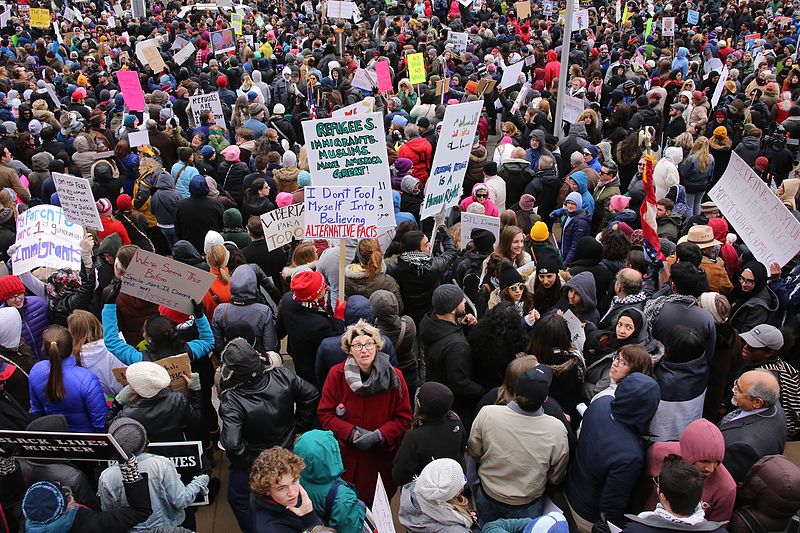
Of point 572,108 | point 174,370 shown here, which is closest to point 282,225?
point 174,370

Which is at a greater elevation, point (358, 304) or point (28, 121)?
point (358, 304)

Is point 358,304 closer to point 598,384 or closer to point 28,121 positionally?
point 598,384

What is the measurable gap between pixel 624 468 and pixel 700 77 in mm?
15481

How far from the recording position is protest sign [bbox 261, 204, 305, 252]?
662 cm

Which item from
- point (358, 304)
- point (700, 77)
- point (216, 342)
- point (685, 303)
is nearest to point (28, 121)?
point (216, 342)

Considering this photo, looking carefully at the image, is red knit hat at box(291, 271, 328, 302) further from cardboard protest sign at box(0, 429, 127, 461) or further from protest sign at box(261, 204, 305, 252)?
cardboard protest sign at box(0, 429, 127, 461)

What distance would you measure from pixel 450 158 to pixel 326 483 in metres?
4.37

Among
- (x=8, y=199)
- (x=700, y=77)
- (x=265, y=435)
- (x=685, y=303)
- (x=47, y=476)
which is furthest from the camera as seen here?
(x=700, y=77)

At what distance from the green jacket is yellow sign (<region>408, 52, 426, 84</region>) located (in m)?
11.4

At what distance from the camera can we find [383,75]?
13.9m

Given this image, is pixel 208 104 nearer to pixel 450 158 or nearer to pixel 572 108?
pixel 572 108

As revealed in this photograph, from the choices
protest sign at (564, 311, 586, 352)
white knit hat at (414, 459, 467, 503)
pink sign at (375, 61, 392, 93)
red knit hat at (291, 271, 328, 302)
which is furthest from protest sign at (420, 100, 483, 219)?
pink sign at (375, 61, 392, 93)

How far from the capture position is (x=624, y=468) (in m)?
3.90

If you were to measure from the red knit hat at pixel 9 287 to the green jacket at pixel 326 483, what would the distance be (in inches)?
127
